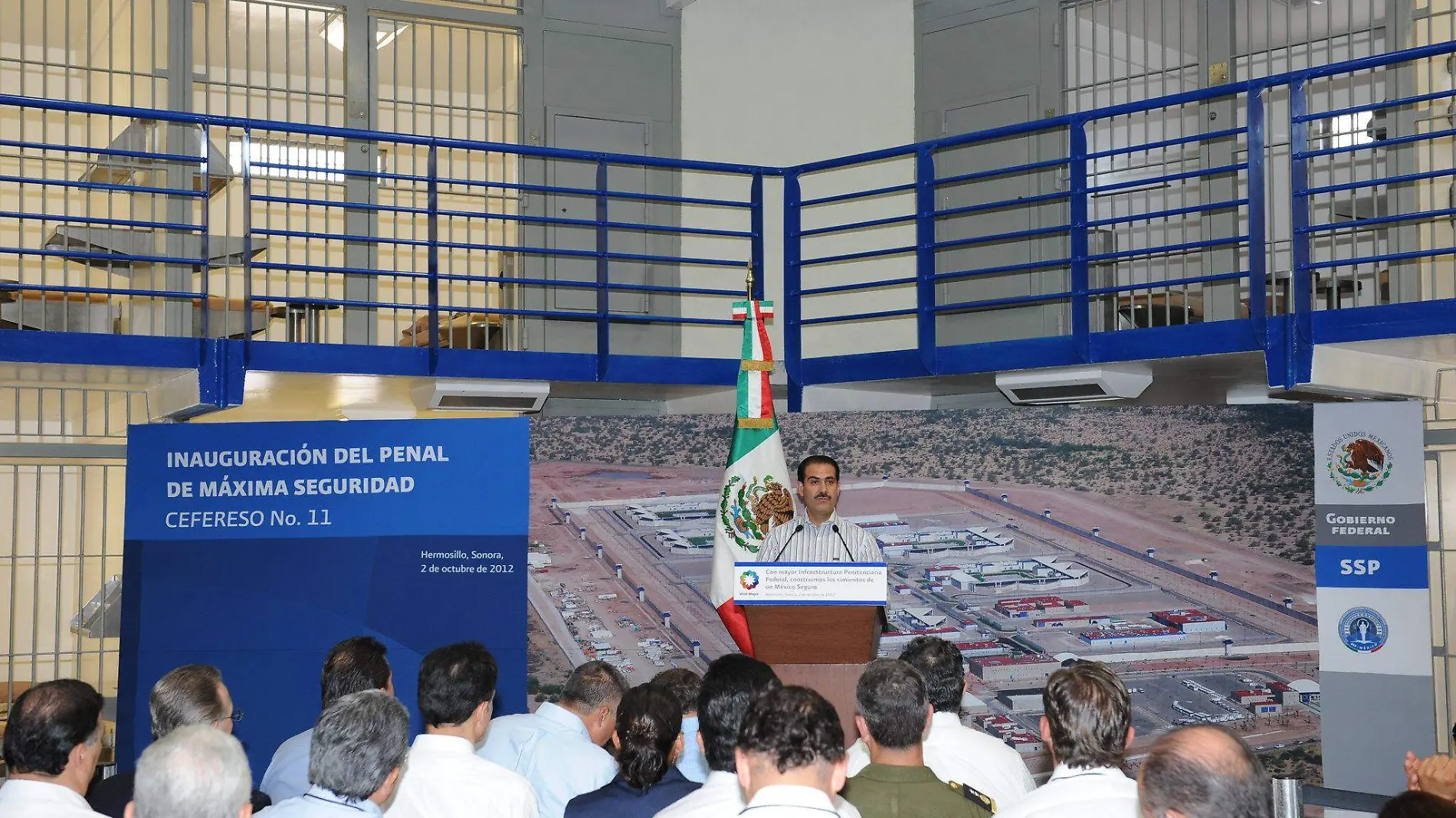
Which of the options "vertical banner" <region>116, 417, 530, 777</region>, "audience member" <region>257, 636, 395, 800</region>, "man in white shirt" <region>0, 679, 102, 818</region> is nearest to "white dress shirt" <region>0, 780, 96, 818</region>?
"man in white shirt" <region>0, 679, 102, 818</region>

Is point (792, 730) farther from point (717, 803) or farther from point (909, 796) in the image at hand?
point (909, 796)

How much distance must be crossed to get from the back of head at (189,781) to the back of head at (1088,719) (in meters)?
1.90

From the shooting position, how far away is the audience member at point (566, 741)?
4.52 metres

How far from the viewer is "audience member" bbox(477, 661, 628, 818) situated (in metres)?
4.52

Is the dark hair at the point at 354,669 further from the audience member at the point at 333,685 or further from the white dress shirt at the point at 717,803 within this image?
the white dress shirt at the point at 717,803

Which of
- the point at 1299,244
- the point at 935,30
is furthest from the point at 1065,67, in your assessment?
the point at 1299,244

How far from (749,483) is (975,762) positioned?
3306 millimetres

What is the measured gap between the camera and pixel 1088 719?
3.18m

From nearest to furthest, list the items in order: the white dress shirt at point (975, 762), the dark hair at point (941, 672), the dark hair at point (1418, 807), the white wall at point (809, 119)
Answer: the dark hair at point (1418, 807)
the white dress shirt at point (975, 762)
the dark hair at point (941, 672)
the white wall at point (809, 119)

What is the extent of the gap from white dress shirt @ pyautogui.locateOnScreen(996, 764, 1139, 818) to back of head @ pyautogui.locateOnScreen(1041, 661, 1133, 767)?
3 cm

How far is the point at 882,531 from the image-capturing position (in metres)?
8.13

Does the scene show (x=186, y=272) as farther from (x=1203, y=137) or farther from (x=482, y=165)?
(x=1203, y=137)

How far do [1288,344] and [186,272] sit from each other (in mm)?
6745

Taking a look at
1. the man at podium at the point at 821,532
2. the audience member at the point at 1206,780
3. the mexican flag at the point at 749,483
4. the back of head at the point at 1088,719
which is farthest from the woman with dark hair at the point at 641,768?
the mexican flag at the point at 749,483
